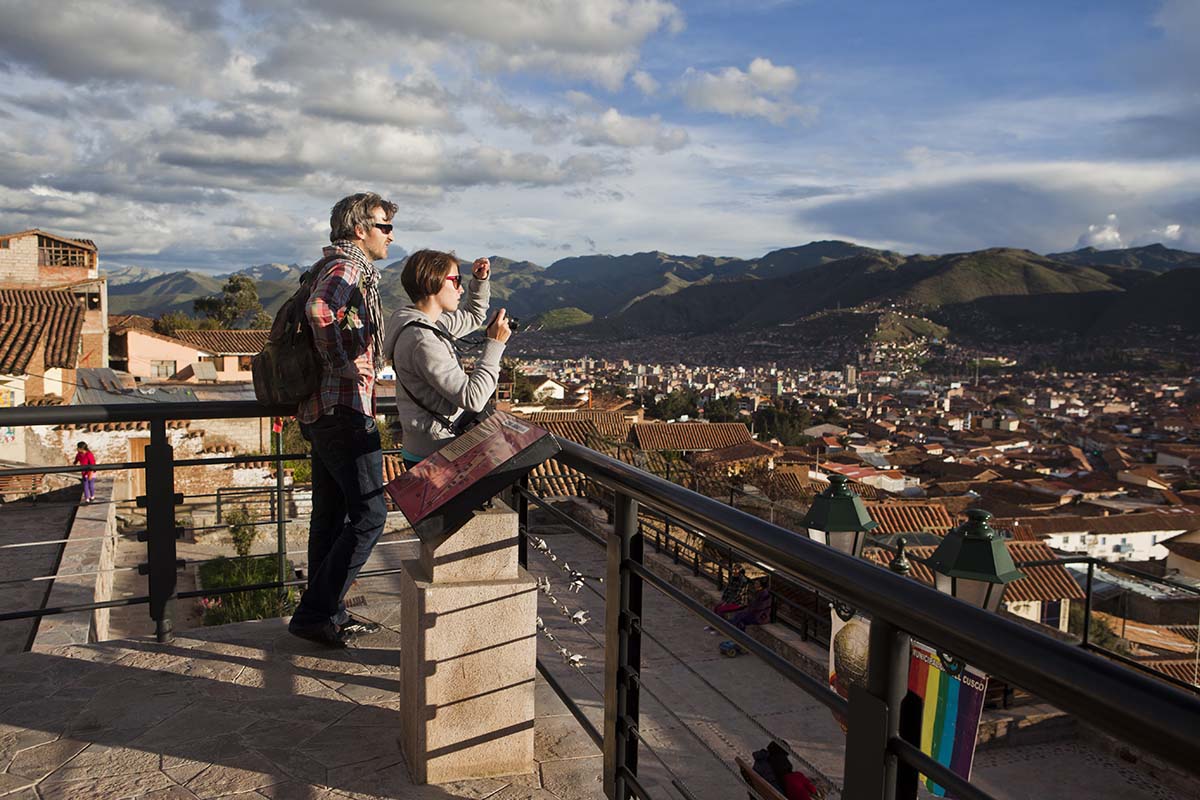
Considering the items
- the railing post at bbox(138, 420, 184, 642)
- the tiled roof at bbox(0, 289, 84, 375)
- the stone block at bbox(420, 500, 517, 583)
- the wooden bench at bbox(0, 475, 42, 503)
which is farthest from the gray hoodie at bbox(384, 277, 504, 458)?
the tiled roof at bbox(0, 289, 84, 375)

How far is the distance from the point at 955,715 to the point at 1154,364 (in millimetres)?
106360

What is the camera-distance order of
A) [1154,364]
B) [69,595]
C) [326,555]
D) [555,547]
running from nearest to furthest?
[326,555] → [69,595] → [555,547] → [1154,364]

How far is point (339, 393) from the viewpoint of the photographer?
10.4 feet

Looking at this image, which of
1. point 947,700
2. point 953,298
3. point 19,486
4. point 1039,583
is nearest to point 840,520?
point 947,700

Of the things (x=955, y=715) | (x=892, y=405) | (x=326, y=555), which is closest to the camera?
(x=955, y=715)

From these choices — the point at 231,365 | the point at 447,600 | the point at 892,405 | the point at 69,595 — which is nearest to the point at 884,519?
the point at 69,595

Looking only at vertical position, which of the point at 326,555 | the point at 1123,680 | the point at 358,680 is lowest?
the point at 358,680

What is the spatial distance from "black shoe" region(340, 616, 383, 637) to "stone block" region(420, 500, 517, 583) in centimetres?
121

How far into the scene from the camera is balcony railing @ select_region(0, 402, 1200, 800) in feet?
3.06

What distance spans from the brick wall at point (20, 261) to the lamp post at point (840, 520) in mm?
37545

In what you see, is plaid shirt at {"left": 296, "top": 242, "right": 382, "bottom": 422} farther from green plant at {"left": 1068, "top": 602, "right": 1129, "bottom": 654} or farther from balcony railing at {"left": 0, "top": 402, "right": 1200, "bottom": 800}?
green plant at {"left": 1068, "top": 602, "right": 1129, "bottom": 654}

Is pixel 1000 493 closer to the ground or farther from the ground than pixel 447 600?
closer to the ground

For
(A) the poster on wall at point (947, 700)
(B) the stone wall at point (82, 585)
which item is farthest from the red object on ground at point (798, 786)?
(B) the stone wall at point (82, 585)

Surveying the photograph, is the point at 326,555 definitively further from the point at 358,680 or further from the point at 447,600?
the point at 447,600
